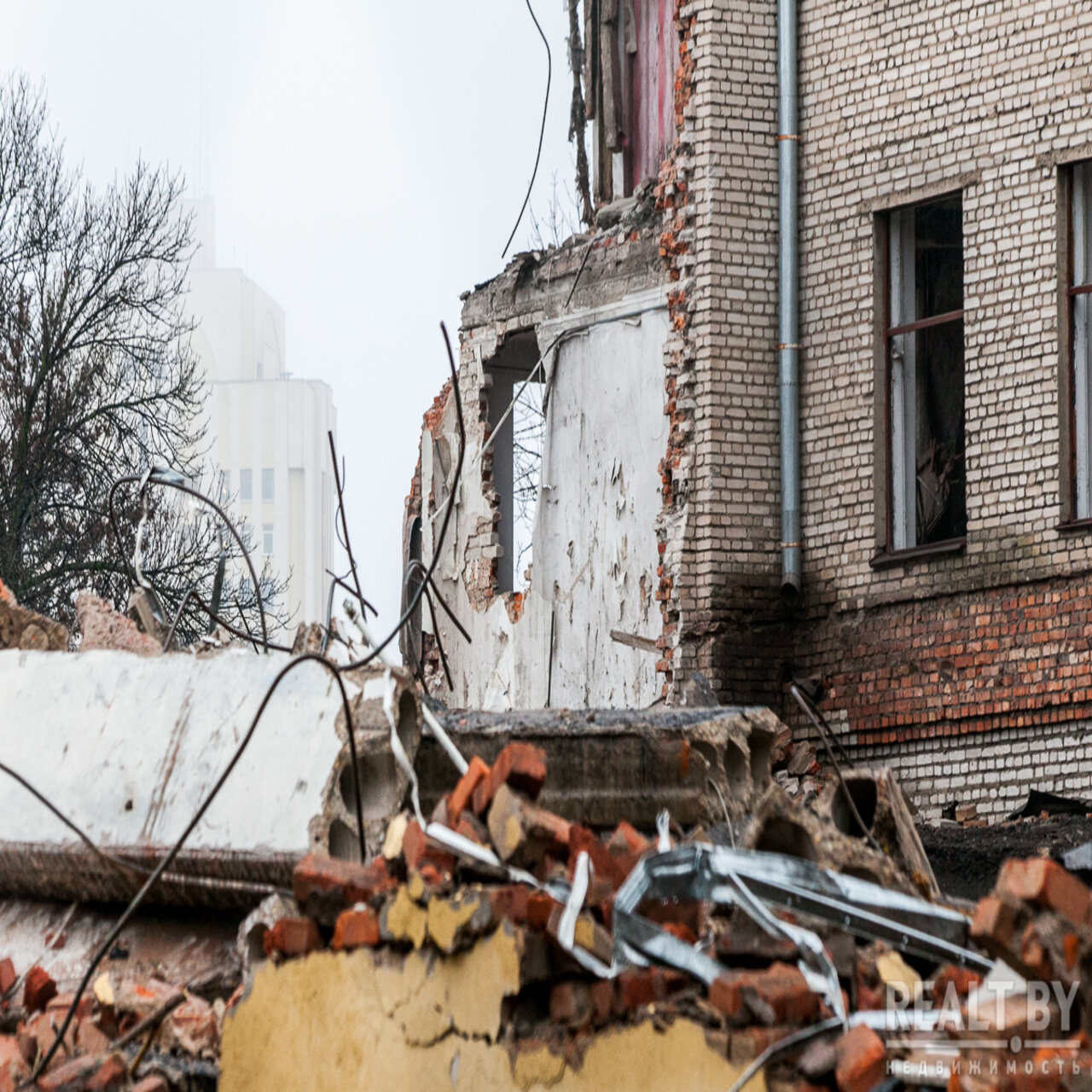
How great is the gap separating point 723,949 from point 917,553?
272 inches

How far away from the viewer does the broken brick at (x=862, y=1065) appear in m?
3.80

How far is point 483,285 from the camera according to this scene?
14508 millimetres

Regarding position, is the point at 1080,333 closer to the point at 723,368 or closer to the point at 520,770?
the point at 723,368

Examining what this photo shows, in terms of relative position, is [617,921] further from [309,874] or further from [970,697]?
[970,697]

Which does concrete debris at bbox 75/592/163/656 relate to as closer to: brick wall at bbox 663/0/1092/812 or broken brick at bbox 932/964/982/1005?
broken brick at bbox 932/964/982/1005

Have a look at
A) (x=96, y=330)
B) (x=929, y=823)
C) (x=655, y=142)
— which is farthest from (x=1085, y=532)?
(x=96, y=330)

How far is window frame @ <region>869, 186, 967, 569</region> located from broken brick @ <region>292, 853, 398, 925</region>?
6.50 meters

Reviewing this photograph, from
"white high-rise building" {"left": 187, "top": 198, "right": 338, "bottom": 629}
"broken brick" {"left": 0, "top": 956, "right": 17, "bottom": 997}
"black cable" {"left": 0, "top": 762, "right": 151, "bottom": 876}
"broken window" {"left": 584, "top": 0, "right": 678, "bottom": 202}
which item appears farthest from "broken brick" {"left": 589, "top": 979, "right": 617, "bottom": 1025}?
"white high-rise building" {"left": 187, "top": 198, "right": 338, "bottom": 629}

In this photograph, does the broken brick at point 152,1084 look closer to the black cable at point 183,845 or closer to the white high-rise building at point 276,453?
the black cable at point 183,845

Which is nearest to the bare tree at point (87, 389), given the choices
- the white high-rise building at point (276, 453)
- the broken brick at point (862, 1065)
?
the broken brick at point (862, 1065)

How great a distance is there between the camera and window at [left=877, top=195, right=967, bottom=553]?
11.2 m

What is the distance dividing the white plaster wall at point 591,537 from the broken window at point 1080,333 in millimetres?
3091

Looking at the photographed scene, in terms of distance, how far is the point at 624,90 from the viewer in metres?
14.3

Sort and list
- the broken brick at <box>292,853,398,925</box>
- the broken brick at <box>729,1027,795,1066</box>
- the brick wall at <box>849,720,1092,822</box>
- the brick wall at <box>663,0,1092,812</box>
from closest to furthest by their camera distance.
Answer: the broken brick at <box>729,1027,795,1066</box>, the broken brick at <box>292,853,398,925</box>, the brick wall at <box>849,720,1092,822</box>, the brick wall at <box>663,0,1092,812</box>
